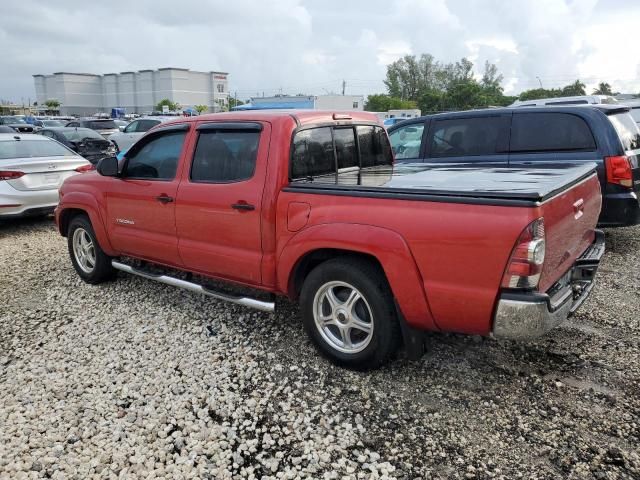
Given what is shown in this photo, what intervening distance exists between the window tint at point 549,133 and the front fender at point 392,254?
13.0 feet

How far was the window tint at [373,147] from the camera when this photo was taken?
4.55 m

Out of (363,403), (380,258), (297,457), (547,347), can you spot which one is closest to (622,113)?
(547,347)

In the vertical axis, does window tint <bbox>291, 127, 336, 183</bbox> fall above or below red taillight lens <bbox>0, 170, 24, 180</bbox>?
above

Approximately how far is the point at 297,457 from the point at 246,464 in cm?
27

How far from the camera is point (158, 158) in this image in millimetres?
4645

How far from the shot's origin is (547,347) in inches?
150

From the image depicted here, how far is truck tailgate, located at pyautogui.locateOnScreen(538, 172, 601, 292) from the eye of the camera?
2771mm

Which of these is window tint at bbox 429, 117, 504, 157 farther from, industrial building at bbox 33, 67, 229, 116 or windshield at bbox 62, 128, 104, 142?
industrial building at bbox 33, 67, 229, 116

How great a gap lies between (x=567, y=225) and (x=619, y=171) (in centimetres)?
313

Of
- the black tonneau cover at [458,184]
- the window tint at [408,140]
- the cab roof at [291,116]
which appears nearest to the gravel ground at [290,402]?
the black tonneau cover at [458,184]

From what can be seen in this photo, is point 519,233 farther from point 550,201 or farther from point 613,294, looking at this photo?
point 613,294

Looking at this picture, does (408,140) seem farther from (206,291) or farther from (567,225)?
(567,225)

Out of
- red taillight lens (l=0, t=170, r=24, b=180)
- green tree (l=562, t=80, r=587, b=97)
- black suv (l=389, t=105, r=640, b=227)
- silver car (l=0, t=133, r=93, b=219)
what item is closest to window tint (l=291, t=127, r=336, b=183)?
black suv (l=389, t=105, r=640, b=227)

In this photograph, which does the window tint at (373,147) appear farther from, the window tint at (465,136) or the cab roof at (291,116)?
the window tint at (465,136)
